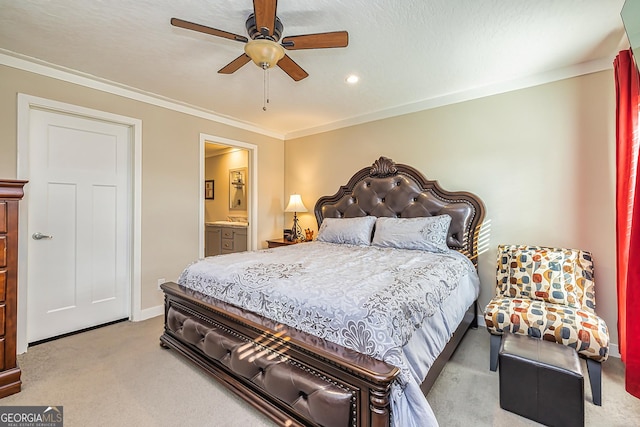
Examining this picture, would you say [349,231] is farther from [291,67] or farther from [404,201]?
[291,67]

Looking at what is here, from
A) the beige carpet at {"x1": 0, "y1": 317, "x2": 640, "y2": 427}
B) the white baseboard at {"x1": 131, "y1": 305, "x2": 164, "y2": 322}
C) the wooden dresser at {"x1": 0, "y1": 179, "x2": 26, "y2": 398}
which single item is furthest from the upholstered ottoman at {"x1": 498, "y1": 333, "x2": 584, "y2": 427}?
the white baseboard at {"x1": 131, "y1": 305, "x2": 164, "y2": 322}

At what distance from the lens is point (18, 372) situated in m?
1.96

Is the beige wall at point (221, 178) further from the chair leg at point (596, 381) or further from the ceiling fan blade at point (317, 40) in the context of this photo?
the chair leg at point (596, 381)

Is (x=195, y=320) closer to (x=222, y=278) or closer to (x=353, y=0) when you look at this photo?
(x=222, y=278)

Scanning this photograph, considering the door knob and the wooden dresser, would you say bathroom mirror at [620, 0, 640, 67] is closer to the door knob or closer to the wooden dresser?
the wooden dresser

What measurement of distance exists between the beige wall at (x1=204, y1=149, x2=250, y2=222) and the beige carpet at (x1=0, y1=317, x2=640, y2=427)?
10.9 ft

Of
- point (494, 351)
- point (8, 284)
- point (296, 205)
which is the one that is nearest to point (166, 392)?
point (8, 284)

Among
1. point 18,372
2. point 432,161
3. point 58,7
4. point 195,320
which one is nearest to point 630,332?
point 432,161

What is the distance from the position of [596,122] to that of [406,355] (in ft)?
9.12

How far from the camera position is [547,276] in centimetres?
246

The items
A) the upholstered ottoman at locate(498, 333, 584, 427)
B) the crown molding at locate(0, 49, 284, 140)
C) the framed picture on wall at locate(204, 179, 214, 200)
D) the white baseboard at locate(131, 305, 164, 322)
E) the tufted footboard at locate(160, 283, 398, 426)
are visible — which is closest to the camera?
the tufted footboard at locate(160, 283, 398, 426)

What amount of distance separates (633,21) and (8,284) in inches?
170

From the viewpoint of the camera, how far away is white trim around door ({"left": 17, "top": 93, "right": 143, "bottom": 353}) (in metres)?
2.54

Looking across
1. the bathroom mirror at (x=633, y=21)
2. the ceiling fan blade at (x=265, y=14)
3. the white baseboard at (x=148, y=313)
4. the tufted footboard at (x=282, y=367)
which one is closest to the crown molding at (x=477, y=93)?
the bathroom mirror at (x=633, y=21)
